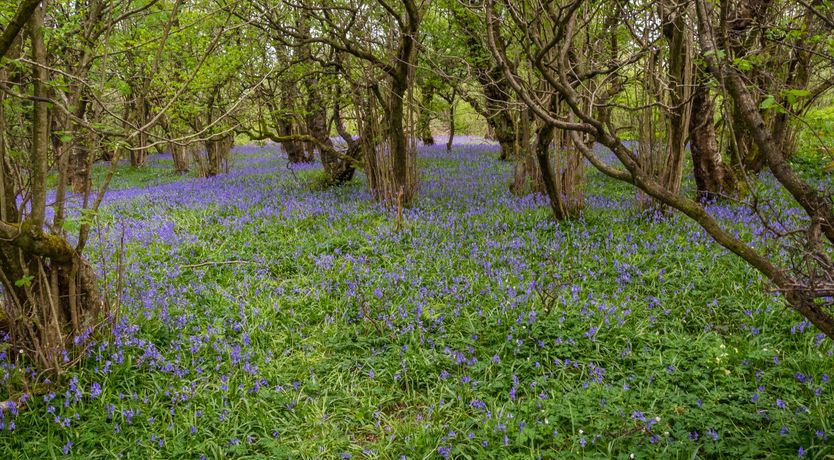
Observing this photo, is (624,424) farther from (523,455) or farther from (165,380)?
(165,380)

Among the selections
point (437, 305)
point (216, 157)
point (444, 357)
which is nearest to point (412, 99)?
point (437, 305)

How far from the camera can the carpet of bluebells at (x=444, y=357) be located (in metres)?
3.34

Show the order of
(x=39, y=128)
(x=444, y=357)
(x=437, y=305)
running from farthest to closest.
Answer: (x=437, y=305)
(x=444, y=357)
(x=39, y=128)

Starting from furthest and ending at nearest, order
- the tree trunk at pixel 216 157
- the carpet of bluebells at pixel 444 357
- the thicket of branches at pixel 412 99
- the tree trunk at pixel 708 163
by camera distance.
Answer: the tree trunk at pixel 216 157
the tree trunk at pixel 708 163
the carpet of bluebells at pixel 444 357
the thicket of branches at pixel 412 99

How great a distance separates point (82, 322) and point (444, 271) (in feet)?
11.6

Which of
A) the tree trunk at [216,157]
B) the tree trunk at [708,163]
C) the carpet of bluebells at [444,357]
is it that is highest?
the tree trunk at [216,157]

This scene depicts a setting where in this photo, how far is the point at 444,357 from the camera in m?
4.24

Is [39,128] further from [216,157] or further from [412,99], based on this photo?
[216,157]

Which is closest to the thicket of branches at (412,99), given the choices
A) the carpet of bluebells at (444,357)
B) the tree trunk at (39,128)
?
the tree trunk at (39,128)

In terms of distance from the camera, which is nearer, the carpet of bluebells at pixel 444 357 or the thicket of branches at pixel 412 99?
the thicket of branches at pixel 412 99

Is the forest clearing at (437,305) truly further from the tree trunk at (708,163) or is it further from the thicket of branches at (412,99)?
the tree trunk at (708,163)

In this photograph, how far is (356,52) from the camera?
8.80 metres

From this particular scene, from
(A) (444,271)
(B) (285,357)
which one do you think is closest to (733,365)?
(A) (444,271)

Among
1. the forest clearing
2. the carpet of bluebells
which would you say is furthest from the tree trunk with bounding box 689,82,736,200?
the carpet of bluebells
